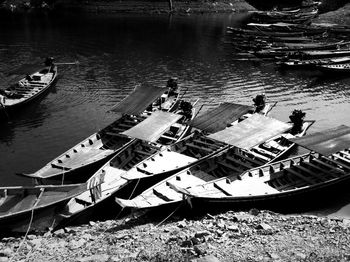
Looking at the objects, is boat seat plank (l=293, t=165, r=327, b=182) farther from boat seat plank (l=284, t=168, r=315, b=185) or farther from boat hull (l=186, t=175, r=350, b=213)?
boat hull (l=186, t=175, r=350, b=213)

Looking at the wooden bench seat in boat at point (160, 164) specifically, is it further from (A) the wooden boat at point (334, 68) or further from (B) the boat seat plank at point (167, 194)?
(A) the wooden boat at point (334, 68)

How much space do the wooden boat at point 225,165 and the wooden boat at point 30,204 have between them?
12.6 feet

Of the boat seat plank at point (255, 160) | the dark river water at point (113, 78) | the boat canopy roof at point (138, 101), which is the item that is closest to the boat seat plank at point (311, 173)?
the dark river water at point (113, 78)

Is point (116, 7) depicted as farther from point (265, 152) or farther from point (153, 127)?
point (265, 152)

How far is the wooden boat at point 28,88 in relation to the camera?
37.8 m

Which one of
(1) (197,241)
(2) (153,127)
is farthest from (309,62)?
(1) (197,241)

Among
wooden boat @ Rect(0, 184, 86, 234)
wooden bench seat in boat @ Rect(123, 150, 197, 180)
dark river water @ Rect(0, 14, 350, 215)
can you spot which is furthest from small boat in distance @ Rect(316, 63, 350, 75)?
wooden boat @ Rect(0, 184, 86, 234)

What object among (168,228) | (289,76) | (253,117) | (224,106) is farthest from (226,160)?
(289,76)

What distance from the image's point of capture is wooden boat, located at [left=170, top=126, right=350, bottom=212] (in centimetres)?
2219

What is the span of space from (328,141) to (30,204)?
18637mm

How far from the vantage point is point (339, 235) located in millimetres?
18734

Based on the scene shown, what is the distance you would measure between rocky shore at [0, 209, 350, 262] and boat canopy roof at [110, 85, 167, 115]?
1197 centimetres

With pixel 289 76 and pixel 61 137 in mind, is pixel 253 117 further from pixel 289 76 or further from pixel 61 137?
pixel 289 76

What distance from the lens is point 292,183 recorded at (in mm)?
24672
